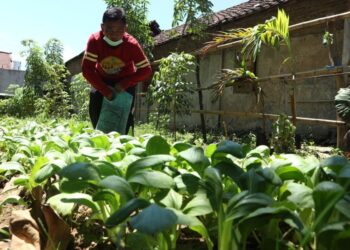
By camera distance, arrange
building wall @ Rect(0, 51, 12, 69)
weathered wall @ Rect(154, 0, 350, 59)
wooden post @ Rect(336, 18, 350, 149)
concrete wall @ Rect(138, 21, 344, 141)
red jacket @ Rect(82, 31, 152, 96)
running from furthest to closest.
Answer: building wall @ Rect(0, 51, 12, 69)
weathered wall @ Rect(154, 0, 350, 59)
concrete wall @ Rect(138, 21, 344, 141)
wooden post @ Rect(336, 18, 350, 149)
red jacket @ Rect(82, 31, 152, 96)

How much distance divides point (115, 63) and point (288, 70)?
213 inches

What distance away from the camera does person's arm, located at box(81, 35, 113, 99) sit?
3.88 meters

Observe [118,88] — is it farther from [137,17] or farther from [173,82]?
[137,17]

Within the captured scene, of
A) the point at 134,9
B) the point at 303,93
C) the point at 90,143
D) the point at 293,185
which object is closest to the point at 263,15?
the point at 303,93

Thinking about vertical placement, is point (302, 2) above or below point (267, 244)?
above

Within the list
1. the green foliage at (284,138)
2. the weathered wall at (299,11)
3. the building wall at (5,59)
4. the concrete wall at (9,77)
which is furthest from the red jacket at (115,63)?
the building wall at (5,59)

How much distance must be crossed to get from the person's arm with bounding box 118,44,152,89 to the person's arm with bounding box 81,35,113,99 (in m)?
0.21

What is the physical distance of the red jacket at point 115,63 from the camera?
400 cm

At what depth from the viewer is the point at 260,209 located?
86cm

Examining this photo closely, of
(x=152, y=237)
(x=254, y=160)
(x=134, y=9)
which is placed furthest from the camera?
(x=134, y=9)

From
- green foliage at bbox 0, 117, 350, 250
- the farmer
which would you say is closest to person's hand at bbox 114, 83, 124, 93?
the farmer

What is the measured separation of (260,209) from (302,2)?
8.90 meters

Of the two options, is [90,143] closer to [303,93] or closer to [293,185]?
[293,185]

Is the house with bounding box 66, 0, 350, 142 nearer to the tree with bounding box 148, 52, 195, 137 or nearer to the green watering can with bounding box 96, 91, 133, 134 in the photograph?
the tree with bounding box 148, 52, 195, 137
